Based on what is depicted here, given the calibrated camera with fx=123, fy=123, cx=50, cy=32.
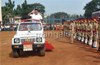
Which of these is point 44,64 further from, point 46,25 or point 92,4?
point 92,4

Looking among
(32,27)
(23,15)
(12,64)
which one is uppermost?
(23,15)

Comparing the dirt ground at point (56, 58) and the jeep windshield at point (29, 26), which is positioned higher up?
the jeep windshield at point (29, 26)

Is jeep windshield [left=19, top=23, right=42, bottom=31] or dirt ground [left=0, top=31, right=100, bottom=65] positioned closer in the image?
dirt ground [left=0, top=31, right=100, bottom=65]

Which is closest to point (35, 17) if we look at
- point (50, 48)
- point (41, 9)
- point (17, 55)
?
point (50, 48)

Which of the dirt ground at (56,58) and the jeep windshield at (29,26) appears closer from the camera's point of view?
the dirt ground at (56,58)

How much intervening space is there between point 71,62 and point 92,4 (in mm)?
45759

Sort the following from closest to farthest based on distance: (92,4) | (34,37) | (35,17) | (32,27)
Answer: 1. (34,37)
2. (32,27)
3. (35,17)
4. (92,4)

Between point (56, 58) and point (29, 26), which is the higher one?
point (29, 26)

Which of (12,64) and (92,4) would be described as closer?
(12,64)

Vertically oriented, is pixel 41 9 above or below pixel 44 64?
above

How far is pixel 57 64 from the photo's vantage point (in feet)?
17.7

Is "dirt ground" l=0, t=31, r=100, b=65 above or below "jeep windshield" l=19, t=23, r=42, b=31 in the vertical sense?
below

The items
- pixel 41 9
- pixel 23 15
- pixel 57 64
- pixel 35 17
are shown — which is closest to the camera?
pixel 57 64

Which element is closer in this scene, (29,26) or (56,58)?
(56,58)
